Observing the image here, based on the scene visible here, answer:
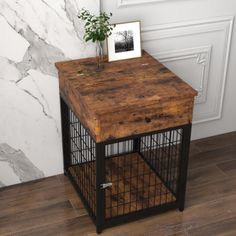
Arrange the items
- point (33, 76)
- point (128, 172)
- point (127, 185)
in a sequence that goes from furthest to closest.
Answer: point (128, 172) → point (127, 185) → point (33, 76)

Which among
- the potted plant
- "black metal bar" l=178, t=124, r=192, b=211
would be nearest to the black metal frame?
"black metal bar" l=178, t=124, r=192, b=211

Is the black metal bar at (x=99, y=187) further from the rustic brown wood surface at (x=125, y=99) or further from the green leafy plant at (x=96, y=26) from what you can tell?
the green leafy plant at (x=96, y=26)

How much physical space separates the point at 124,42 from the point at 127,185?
79cm

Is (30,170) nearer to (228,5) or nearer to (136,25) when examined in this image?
(136,25)

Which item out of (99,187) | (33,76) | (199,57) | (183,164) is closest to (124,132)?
(99,187)

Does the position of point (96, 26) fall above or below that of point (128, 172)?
above

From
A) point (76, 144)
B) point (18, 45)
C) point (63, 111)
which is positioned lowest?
point (76, 144)

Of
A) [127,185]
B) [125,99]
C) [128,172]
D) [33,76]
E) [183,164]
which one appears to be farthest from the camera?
[128,172]

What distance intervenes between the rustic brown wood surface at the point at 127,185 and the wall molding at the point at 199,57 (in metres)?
0.59

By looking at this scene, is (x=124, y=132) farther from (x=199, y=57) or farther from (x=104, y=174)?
(x=199, y=57)

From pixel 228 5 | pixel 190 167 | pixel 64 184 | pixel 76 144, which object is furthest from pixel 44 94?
pixel 228 5

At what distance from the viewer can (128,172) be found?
9.93 ft

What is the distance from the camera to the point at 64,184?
3.01m

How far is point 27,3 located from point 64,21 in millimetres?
218
